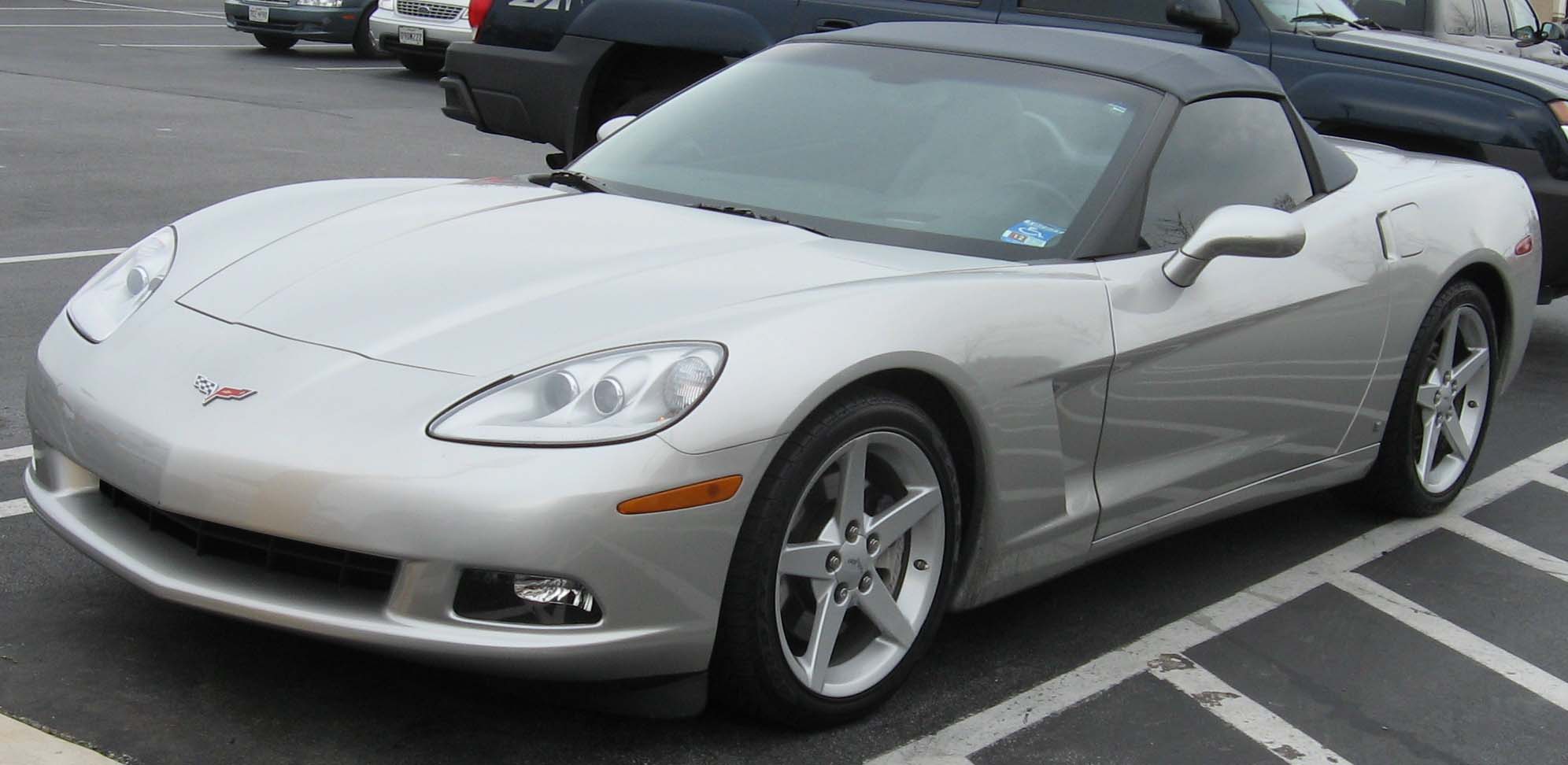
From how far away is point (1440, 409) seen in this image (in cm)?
524

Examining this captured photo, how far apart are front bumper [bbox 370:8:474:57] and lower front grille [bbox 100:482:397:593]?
14.9 meters

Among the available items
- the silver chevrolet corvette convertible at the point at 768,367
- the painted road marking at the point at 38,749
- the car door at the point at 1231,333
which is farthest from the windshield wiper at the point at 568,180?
the painted road marking at the point at 38,749

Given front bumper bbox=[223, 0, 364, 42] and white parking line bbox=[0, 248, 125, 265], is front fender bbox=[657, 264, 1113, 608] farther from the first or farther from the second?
front bumper bbox=[223, 0, 364, 42]

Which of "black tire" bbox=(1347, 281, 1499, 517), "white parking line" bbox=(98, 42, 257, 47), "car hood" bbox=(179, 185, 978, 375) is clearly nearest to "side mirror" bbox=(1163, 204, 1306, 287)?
"car hood" bbox=(179, 185, 978, 375)

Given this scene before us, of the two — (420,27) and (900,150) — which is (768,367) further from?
(420,27)

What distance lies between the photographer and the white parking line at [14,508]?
4.27 metres

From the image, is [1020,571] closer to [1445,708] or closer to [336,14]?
[1445,708]

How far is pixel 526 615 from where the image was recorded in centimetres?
302

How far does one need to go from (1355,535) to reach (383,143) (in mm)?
9037

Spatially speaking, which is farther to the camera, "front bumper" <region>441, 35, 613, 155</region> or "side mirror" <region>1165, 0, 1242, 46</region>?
"front bumper" <region>441, 35, 613, 155</region>

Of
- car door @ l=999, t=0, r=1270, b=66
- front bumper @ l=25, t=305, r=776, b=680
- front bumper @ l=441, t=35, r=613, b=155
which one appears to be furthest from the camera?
front bumper @ l=441, t=35, r=613, b=155

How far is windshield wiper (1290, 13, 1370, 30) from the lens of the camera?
777 centimetres

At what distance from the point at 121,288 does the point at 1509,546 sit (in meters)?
3.82

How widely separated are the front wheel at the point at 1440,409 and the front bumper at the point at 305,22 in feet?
53.1
